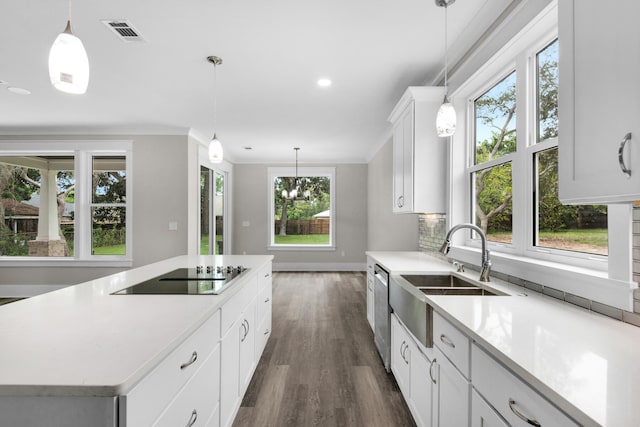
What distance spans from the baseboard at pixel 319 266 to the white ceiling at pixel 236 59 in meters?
3.60

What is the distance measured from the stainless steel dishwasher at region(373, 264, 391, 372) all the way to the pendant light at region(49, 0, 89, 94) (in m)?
2.22

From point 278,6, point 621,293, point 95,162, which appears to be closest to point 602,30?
point 621,293

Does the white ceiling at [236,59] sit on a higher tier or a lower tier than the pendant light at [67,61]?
higher

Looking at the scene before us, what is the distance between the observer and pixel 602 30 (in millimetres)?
942

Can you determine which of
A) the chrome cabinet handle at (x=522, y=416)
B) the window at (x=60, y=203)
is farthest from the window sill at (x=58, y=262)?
the chrome cabinet handle at (x=522, y=416)

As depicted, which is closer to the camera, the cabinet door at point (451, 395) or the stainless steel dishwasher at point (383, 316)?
the cabinet door at point (451, 395)

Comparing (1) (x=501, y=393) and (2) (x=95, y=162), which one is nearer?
(1) (x=501, y=393)

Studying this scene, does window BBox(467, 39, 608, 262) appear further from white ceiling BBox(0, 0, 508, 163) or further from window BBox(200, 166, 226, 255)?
window BBox(200, 166, 226, 255)

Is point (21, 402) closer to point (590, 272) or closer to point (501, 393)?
point (501, 393)

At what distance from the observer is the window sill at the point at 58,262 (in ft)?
16.3

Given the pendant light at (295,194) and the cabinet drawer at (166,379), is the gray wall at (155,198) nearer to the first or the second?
the pendant light at (295,194)

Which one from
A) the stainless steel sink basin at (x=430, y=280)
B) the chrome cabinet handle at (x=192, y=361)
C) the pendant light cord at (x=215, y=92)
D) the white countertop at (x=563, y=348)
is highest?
the pendant light cord at (x=215, y=92)

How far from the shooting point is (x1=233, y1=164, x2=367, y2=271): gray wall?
7.47 metres

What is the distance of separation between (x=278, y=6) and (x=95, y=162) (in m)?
4.53
